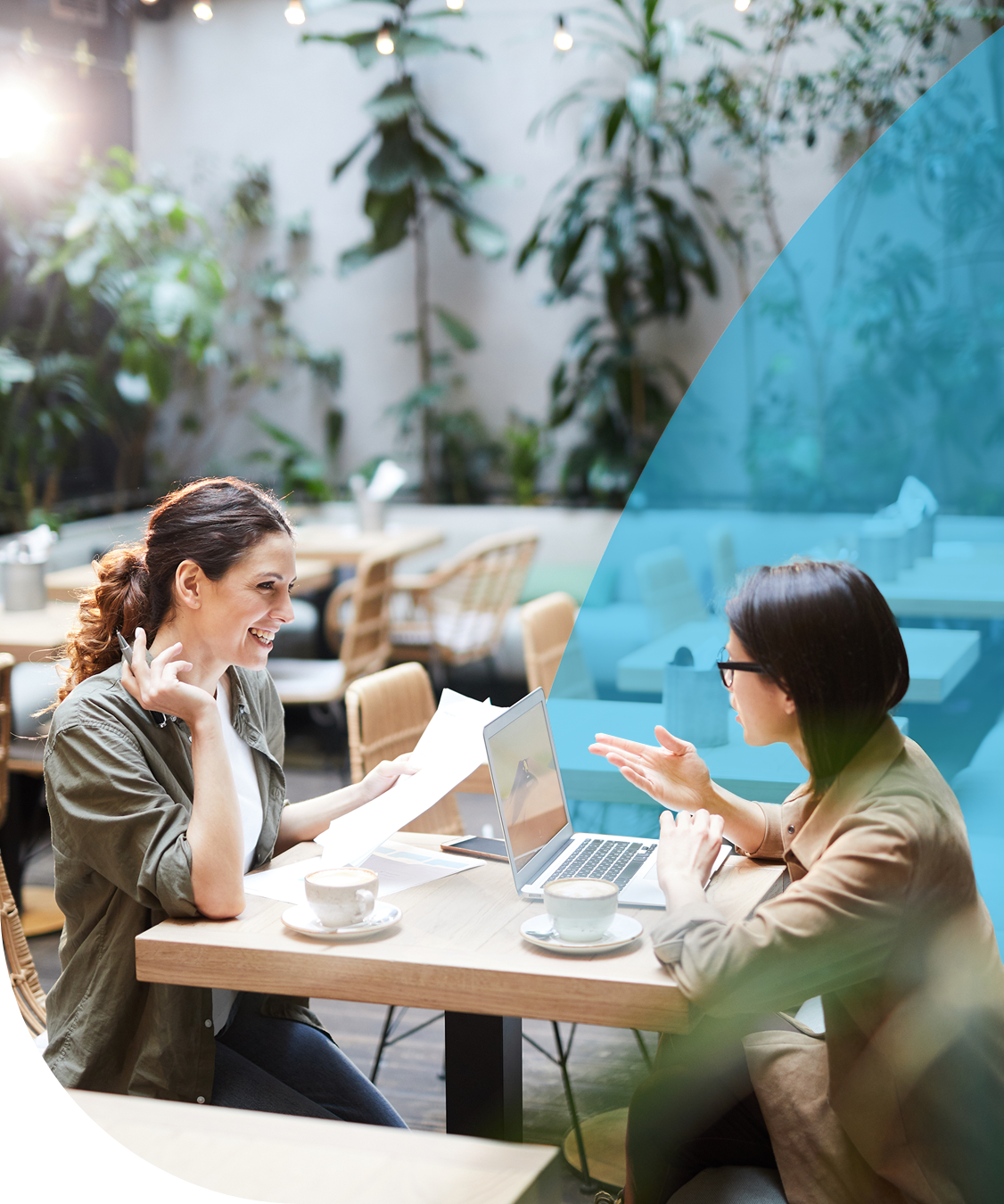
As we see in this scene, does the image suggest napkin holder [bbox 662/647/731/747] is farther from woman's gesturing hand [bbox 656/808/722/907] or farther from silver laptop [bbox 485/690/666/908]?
woman's gesturing hand [bbox 656/808/722/907]

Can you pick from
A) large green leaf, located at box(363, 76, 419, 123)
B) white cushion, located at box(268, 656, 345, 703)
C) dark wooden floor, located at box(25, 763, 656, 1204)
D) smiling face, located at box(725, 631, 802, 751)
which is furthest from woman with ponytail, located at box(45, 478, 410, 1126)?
large green leaf, located at box(363, 76, 419, 123)

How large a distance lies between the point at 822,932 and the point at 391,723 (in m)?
1.15

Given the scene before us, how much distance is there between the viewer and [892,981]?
1.19 metres

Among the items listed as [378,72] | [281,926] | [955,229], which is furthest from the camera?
[378,72]

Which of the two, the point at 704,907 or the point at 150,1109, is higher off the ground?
the point at 704,907

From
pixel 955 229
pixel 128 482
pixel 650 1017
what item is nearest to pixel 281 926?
pixel 650 1017

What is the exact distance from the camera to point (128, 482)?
6.39 meters

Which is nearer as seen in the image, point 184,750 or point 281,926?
point 281,926

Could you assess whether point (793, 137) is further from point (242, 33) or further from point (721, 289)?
point (242, 33)

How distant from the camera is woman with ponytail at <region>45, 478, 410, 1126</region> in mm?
1414

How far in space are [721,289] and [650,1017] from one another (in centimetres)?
489

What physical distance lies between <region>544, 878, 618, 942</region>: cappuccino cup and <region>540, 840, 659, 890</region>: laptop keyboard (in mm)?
181

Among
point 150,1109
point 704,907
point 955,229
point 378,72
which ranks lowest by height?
point 150,1109

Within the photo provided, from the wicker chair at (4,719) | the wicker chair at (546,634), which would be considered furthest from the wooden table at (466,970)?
the wicker chair at (4,719)
